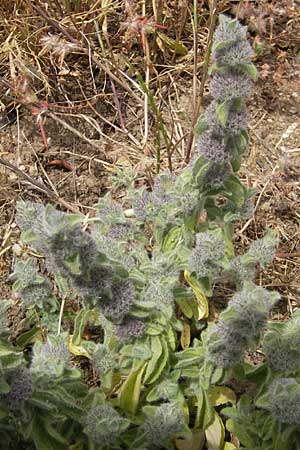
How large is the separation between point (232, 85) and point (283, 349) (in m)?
0.70

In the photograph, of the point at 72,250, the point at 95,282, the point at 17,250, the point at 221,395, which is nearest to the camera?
the point at 72,250

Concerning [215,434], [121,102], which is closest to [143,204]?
[215,434]

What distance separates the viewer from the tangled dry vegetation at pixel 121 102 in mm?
2791

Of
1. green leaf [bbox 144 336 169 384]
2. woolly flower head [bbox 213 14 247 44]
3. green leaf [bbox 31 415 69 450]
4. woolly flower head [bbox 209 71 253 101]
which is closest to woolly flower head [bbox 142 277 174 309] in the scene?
green leaf [bbox 144 336 169 384]

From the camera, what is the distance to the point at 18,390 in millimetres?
1549

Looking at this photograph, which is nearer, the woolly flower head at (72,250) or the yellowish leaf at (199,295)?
the woolly flower head at (72,250)

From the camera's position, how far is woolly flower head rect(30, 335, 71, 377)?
1670 mm

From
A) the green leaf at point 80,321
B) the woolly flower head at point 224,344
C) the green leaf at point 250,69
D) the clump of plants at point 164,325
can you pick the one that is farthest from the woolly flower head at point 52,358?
the green leaf at point 250,69

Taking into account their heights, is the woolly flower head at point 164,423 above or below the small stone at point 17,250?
above

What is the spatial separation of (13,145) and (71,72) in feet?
1.49

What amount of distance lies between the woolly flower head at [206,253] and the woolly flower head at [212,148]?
22 cm

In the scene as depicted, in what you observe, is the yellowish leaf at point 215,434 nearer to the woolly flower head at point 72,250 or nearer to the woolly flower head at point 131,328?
the woolly flower head at point 131,328

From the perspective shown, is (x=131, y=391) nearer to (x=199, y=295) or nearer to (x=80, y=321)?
(x=80, y=321)

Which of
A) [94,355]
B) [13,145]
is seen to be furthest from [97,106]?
[94,355]
